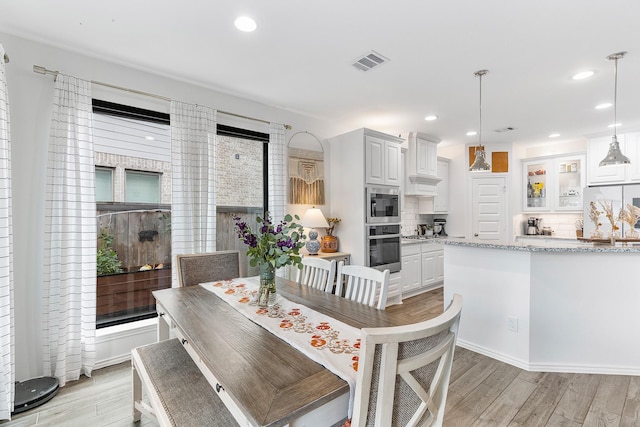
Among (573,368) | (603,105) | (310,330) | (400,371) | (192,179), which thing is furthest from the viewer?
(603,105)

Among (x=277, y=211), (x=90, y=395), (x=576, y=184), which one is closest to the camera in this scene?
(x=90, y=395)

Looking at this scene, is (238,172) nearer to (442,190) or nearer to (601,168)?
(442,190)

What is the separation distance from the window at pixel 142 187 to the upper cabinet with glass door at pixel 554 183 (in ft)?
20.2

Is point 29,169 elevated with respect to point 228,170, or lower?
lower

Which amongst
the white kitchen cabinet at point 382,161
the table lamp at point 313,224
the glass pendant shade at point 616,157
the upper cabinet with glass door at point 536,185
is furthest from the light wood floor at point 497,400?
the upper cabinet with glass door at point 536,185

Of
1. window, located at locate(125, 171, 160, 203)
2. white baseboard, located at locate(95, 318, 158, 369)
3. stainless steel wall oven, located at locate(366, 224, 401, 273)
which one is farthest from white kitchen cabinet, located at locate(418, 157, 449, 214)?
white baseboard, located at locate(95, 318, 158, 369)

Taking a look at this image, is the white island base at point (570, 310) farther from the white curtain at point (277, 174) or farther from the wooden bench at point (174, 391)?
the wooden bench at point (174, 391)

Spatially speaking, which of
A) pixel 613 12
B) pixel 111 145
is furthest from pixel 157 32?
pixel 613 12

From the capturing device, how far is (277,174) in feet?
11.7

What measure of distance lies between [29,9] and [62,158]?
996 mm

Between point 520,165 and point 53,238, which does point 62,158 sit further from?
point 520,165

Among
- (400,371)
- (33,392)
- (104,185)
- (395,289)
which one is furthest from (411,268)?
(33,392)

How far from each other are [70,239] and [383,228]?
3350 millimetres

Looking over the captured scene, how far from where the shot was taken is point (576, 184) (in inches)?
201
